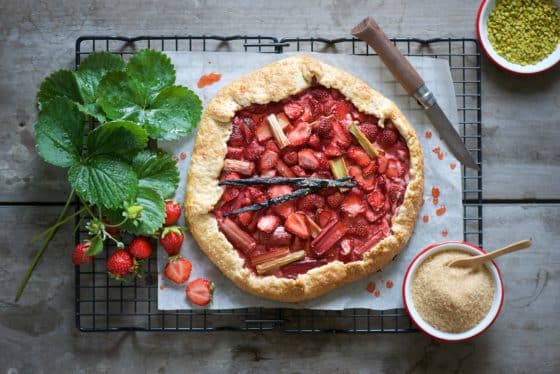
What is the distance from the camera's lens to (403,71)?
9.59 ft

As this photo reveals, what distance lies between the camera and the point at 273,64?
9.64 feet

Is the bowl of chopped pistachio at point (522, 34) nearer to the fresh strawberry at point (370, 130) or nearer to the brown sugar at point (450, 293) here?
the fresh strawberry at point (370, 130)

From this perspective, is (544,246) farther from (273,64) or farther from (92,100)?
(92,100)

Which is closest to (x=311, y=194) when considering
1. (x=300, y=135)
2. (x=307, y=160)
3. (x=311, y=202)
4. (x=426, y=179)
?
(x=311, y=202)

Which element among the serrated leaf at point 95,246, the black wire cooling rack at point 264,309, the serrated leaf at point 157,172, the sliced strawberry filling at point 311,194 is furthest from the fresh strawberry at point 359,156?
the serrated leaf at point 95,246

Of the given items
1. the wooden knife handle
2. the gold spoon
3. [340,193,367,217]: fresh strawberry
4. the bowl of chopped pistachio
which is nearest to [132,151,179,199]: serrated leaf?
[340,193,367,217]: fresh strawberry

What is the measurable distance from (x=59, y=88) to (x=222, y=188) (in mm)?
835

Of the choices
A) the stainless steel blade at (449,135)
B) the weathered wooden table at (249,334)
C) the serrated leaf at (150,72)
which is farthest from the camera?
the weathered wooden table at (249,334)

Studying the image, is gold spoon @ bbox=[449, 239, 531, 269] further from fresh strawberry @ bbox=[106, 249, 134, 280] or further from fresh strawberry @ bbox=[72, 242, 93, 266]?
fresh strawberry @ bbox=[72, 242, 93, 266]

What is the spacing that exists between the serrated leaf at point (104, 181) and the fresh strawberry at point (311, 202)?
724 mm

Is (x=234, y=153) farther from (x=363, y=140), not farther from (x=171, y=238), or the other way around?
(x=363, y=140)

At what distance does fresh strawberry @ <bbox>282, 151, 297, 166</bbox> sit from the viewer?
9.53 feet

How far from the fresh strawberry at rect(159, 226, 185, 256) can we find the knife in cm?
119

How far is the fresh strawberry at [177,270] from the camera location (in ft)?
9.61
